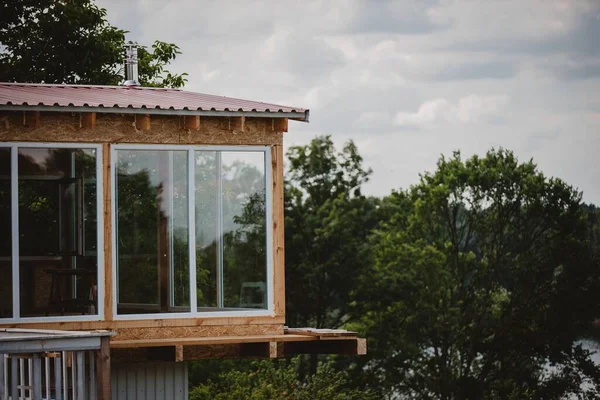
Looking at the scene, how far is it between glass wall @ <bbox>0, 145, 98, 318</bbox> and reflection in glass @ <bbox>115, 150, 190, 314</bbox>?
315 millimetres

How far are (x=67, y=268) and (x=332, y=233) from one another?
78.9ft

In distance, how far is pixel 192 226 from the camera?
12336mm

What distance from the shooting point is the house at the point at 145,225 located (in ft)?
38.8

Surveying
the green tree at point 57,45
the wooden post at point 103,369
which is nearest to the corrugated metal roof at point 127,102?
the wooden post at point 103,369

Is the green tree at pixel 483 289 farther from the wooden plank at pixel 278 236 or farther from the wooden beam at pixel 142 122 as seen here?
the wooden beam at pixel 142 122

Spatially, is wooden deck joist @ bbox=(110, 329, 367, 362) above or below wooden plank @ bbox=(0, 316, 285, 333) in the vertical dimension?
below

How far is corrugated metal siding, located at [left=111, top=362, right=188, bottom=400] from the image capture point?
13.0m

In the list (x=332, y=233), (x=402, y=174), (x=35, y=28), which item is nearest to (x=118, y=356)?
(x=35, y=28)

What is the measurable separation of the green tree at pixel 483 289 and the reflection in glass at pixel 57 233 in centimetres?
2348

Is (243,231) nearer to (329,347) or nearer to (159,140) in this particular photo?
(159,140)

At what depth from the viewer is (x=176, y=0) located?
3788cm

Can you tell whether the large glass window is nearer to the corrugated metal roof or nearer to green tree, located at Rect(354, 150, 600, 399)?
the corrugated metal roof

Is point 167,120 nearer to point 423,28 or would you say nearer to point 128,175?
point 128,175

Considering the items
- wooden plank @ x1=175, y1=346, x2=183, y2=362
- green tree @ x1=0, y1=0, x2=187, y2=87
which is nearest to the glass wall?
wooden plank @ x1=175, y1=346, x2=183, y2=362
